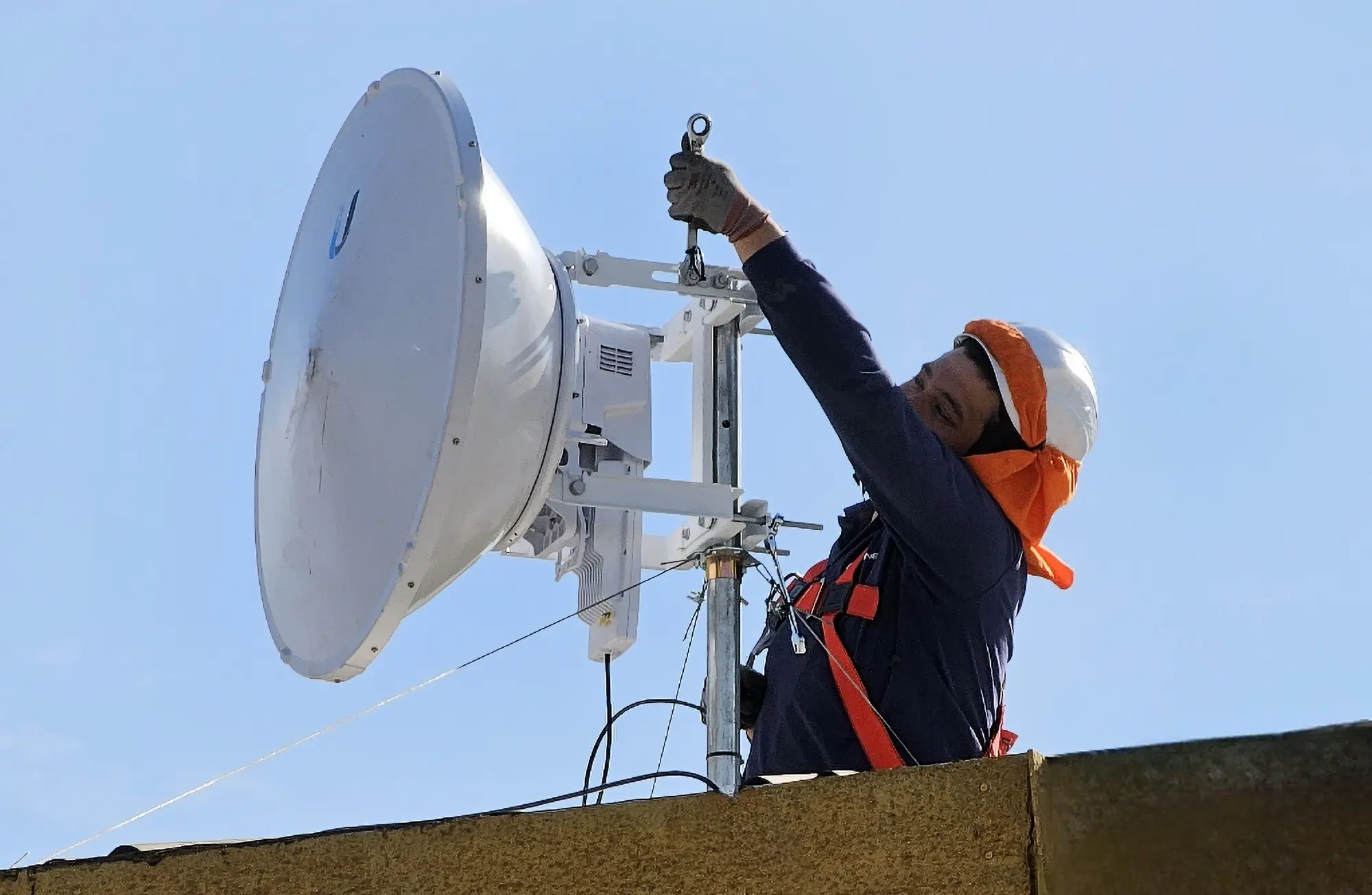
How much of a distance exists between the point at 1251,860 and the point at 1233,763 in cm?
13

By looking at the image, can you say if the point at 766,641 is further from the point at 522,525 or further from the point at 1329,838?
the point at 1329,838

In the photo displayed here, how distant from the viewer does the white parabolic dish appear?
3.54m

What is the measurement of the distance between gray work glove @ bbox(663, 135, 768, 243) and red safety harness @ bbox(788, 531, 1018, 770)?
0.97 metres

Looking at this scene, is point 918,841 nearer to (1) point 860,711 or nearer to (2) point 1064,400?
(1) point 860,711

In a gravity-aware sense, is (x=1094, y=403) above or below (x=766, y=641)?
above

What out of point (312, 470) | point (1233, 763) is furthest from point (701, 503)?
point (1233, 763)

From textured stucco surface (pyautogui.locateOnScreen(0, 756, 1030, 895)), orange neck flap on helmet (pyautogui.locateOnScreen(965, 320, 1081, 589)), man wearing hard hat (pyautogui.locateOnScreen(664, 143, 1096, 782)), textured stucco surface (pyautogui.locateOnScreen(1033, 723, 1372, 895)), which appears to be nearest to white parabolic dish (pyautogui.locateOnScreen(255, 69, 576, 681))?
man wearing hard hat (pyautogui.locateOnScreen(664, 143, 1096, 782))

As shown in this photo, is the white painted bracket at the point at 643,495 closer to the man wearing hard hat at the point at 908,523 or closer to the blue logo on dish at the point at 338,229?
the man wearing hard hat at the point at 908,523

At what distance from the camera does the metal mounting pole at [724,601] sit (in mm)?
4211

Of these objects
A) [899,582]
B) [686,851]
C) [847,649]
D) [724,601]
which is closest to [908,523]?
[899,582]

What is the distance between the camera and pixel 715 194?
384cm

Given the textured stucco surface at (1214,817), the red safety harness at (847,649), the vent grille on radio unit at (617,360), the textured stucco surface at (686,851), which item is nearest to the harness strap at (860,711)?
the red safety harness at (847,649)

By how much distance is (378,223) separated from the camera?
4.11 metres

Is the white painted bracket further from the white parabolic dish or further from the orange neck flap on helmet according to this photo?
the orange neck flap on helmet
